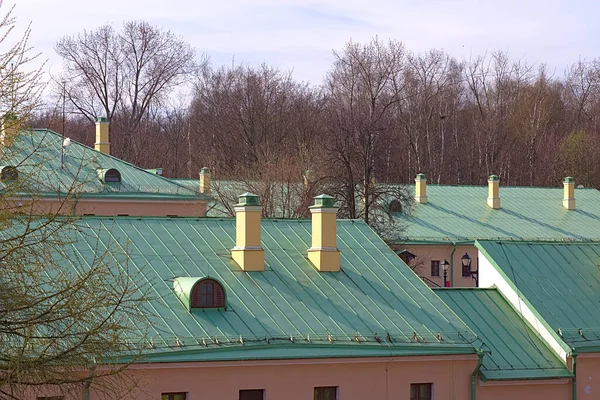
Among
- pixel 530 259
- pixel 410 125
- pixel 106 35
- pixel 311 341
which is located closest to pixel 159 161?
pixel 106 35

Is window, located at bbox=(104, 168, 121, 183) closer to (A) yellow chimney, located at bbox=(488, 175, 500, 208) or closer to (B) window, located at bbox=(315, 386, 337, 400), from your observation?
(B) window, located at bbox=(315, 386, 337, 400)

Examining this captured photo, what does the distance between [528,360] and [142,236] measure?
Answer: 938 centimetres

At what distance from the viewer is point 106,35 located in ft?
238

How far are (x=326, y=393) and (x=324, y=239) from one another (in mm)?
4115

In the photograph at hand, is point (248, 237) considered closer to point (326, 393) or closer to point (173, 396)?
point (326, 393)

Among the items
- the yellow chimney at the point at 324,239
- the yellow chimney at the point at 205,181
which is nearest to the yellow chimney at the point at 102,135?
the yellow chimney at the point at 205,181

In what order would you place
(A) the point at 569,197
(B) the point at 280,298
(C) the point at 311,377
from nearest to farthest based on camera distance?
(C) the point at 311,377 → (B) the point at 280,298 → (A) the point at 569,197

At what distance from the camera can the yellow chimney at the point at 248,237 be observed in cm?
2681

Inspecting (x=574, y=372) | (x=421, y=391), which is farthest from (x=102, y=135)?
(x=574, y=372)

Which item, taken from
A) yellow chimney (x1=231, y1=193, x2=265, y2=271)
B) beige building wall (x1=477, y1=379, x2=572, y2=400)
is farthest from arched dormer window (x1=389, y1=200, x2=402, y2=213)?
yellow chimney (x1=231, y1=193, x2=265, y2=271)

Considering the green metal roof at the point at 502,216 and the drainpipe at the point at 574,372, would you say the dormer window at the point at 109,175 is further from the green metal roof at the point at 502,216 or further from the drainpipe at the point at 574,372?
the drainpipe at the point at 574,372

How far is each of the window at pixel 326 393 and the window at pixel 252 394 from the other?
125cm

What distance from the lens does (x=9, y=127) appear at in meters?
15.9

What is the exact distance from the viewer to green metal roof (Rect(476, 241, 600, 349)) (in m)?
28.9
